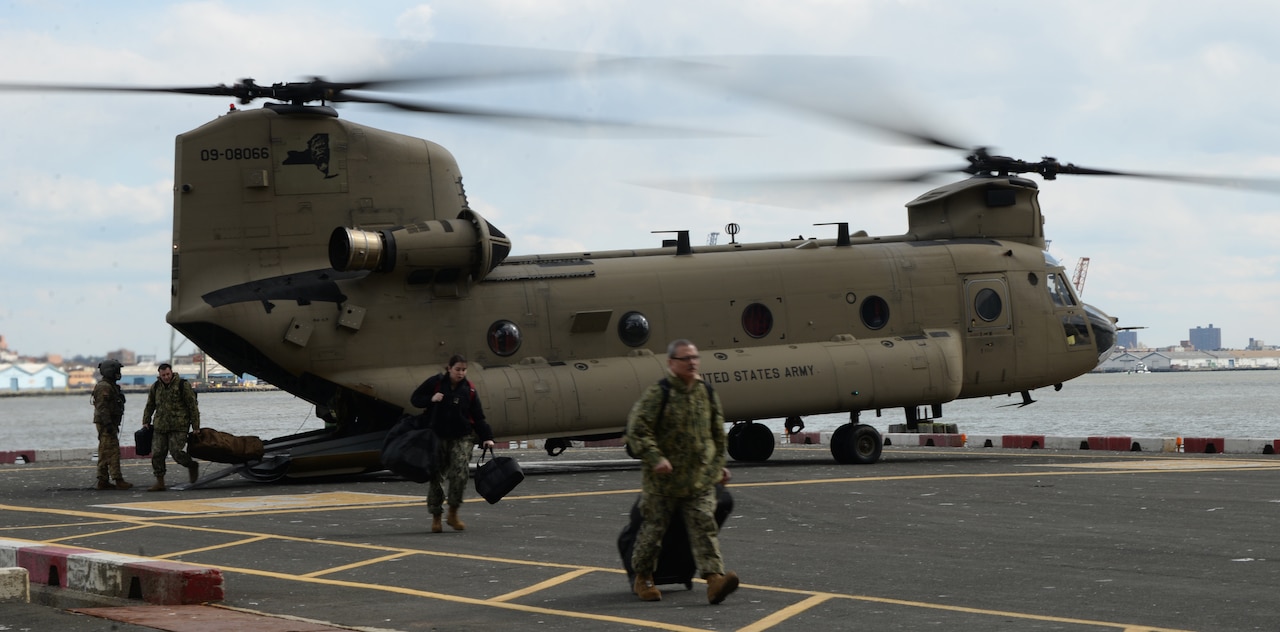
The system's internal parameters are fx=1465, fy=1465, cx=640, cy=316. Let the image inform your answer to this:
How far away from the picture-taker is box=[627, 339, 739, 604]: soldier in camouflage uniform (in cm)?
1028

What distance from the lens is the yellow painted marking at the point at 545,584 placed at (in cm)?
1041

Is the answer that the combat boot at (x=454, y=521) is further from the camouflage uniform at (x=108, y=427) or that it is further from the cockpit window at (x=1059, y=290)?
the cockpit window at (x=1059, y=290)

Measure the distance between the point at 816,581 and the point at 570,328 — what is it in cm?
1314

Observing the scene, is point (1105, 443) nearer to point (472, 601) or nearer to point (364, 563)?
point (364, 563)

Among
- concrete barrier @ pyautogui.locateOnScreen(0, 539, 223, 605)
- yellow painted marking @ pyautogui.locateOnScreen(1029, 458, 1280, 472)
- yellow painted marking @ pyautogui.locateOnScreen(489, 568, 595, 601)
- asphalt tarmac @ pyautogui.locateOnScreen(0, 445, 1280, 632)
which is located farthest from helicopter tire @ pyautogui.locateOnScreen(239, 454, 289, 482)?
yellow painted marking @ pyautogui.locateOnScreen(1029, 458, 1280, 472)

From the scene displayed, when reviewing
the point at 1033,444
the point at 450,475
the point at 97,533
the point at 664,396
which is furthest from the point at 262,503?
the point at 1033,444

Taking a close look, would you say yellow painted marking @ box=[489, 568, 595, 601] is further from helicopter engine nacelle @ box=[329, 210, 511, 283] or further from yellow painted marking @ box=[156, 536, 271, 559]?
helicopter engine nacelle @ box=[329, 210, 511, 283]

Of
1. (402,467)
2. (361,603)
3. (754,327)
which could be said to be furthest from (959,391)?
(361,603)

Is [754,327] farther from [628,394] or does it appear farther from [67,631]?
[67,631]

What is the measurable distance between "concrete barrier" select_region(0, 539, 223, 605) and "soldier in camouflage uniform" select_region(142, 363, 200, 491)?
33.2ft

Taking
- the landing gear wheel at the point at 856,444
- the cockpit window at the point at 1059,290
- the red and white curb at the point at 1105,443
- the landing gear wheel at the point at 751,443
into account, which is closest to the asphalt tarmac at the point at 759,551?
the landing gear wheel at the point at 856,444

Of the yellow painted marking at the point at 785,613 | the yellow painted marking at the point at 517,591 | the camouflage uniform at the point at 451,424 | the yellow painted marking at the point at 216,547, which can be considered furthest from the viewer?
the camouflage uniform at the point at 451,424

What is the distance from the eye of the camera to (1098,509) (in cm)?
1602

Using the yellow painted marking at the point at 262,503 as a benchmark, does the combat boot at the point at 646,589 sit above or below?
below
